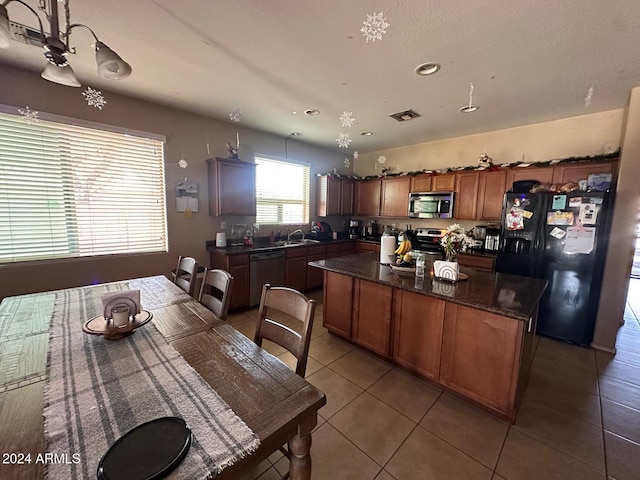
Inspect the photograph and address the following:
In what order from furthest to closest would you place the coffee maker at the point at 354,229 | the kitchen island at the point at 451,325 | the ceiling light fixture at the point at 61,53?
the coffee maker at the point at 354,229 → the kitchen island at the point at 451,325 → the ceiling light fixture at the point at 61,53

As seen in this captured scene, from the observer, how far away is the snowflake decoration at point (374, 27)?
1681mm

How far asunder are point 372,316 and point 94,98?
370 centimetres

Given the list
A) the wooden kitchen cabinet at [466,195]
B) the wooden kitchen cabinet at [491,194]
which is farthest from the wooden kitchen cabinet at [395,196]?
the wooden kitchen cabinet at [491,194]

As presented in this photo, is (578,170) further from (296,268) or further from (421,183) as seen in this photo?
(296,268)

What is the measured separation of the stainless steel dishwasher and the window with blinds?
1178 millimetres

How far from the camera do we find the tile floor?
1.49m

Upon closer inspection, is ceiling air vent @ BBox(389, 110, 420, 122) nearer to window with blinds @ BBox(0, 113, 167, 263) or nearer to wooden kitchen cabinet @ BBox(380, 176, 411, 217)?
wooden kitchen cabinet @ BBox(380, 176, 411, 217)

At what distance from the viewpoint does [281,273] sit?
4020 mm

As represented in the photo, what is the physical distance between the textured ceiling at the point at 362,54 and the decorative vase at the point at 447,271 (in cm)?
169

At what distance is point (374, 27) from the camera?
1772 mm

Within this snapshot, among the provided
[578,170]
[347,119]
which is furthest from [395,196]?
[578,170]

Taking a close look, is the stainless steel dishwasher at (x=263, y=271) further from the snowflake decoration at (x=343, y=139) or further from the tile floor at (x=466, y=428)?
the snowflake decoration at (x=343, y=139)

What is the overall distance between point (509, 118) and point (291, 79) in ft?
9.52

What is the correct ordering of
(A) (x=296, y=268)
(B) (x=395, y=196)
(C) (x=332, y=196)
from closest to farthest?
1. (A) (x=296, y=268)
2. (B) (x=395, y=196)
3. (C) (x=332, y=196)
